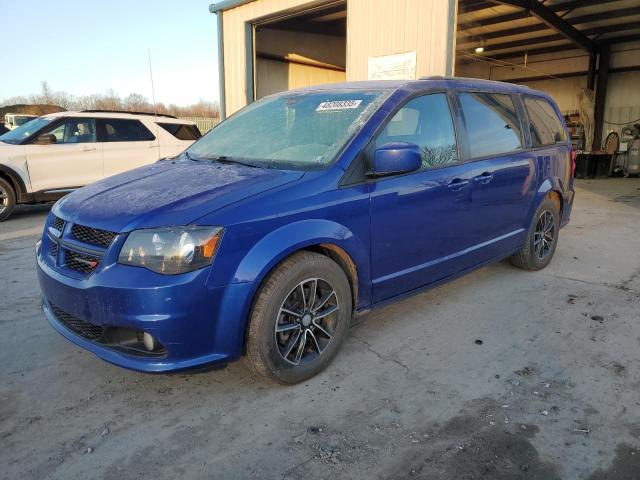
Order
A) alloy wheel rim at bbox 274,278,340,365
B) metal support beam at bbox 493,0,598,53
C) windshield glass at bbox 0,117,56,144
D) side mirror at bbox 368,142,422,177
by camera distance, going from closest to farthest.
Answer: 1. alloy wheel rim at bbox 274,278,340,365
2. side mirror at bbox 368,142,422,177
3. windshield glass at bbox 0,117,56,144
4. metal support beam at bbox 493,0,598,53

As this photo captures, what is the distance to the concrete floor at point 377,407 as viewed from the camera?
2281 mm

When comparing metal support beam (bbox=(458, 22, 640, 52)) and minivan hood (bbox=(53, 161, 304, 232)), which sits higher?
metal support beam (bbox=(458, 22, 640, 52))

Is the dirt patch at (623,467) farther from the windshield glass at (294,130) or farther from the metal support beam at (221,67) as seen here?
the metal support beam at (221,67)

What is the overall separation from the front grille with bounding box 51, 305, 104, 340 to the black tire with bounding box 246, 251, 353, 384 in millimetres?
797

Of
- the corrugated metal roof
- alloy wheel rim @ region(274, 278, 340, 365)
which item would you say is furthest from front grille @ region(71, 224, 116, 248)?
the corrugated metal roof

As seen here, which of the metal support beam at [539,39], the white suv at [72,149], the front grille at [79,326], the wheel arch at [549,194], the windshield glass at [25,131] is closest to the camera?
the front grille at [79,326]

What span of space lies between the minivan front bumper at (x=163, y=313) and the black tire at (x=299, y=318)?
12 centimetres

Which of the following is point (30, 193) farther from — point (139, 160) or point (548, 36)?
point (548, 36)

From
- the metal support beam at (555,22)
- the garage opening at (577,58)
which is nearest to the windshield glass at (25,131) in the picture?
the metal support beam at (555,22)

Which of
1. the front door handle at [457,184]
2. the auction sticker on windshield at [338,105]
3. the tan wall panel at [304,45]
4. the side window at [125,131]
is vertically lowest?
the front door handle at [457,184]

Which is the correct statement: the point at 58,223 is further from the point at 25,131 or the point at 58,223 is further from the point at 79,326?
the point at 25,131

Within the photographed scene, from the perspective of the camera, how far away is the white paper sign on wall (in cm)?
876

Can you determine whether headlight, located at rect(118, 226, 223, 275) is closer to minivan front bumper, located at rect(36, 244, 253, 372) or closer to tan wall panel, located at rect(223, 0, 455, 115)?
minivan front bumper, located at rect(36, 244, 253, 372)

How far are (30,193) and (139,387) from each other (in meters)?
6.75
